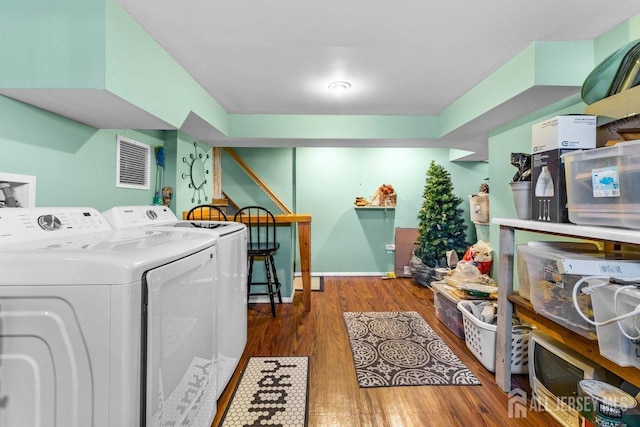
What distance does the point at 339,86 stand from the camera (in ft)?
7.34

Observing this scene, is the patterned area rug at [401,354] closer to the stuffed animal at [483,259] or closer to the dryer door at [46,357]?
the stuffed animal at [483,259]

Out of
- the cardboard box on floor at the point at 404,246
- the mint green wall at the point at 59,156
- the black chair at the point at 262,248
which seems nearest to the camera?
the mint green wall at the point at 59,156

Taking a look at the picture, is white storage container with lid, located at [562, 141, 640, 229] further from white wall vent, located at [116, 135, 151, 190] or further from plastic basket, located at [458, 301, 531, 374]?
white wall vent, located at [116, 135, 151, 190]

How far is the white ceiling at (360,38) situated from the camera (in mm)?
1354

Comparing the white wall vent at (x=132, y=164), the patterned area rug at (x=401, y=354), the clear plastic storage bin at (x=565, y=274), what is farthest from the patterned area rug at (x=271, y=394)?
the white wall vent at (x=132, y=164)

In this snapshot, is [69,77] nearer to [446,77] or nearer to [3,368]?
[3,368]

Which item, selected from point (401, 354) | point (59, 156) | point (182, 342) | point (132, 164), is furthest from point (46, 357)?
point (401, 354)

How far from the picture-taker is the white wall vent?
1.98 metres

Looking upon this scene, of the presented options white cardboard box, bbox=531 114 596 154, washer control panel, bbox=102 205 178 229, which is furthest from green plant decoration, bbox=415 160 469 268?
washer control panel, bbox=102 205 178 229

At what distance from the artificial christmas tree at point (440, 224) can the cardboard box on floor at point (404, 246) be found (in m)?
0.38

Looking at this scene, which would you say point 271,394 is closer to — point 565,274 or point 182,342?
point 182,342

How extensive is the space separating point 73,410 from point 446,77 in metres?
2.56

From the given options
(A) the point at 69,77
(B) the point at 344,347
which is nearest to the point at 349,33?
(A) the point at 69,77

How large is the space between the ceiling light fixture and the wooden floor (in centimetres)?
200
